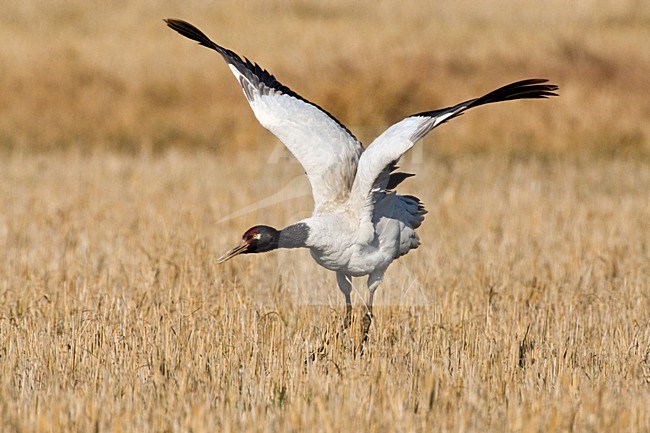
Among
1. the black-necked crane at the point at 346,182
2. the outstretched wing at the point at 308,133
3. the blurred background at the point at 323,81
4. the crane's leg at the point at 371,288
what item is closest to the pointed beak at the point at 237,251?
the black-necked crane at the point at 346,182

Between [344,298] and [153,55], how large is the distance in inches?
491

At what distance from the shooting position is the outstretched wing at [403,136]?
5.64m

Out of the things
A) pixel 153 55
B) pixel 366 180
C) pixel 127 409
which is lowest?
pixel 127 409

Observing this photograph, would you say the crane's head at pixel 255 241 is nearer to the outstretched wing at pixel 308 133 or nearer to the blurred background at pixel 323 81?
the outstretched wing at pixel 308 133

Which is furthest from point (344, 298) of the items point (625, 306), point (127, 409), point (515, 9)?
point (515, 9)

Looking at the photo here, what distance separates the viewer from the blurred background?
53.7 ft

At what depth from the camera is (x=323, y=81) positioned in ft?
56.2

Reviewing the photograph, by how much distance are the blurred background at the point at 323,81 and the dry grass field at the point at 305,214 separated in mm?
48

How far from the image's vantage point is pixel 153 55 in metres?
18.1

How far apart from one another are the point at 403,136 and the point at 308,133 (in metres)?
0.98

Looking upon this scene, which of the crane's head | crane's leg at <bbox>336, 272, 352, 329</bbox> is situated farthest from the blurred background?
the crane's head

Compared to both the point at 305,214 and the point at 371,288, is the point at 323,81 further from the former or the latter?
the point at 371,288

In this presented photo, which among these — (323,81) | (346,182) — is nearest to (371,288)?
(346,182)

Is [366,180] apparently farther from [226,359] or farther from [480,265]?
[480,265]
